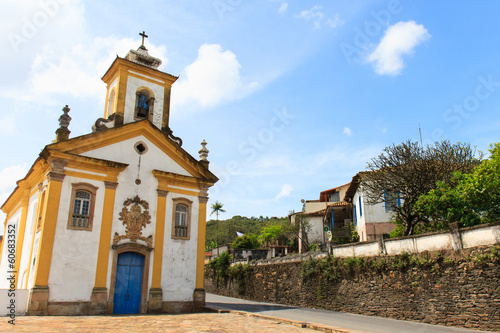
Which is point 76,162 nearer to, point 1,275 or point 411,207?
point 1,275

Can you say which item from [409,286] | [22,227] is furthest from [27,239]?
[409,286]

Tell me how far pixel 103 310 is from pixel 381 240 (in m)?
12.1

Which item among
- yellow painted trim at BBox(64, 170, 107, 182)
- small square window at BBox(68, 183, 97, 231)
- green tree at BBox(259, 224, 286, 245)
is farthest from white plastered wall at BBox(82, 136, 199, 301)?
green tree at BBox(259, 224, 286, 245)

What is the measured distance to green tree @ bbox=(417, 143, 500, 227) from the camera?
553 inches

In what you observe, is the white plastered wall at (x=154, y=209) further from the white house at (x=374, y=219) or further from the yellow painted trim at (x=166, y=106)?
the white house at (x=374, y=219)

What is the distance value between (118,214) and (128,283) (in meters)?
A: 2.96

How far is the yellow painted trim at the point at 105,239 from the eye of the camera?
1513cm

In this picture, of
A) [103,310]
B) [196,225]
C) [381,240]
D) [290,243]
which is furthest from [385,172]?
[290,243]

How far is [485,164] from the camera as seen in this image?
1423 centimetres

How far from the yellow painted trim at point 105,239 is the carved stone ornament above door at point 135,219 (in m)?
0.44

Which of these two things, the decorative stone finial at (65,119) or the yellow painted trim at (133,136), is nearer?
the yellow painted trim at (133,136)

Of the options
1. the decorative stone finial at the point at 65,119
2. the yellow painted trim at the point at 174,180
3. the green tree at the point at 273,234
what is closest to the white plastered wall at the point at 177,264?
the yellow painted trim at the point at 174,180

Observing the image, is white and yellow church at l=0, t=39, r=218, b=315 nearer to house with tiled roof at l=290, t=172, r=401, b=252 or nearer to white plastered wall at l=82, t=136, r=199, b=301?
white plastered wall at l=82, t=136, r=199, b=301

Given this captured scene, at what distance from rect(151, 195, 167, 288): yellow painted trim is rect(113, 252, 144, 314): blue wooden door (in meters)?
0.60
